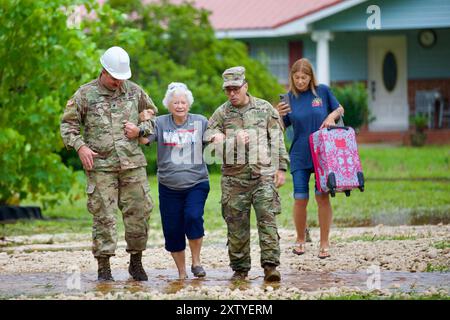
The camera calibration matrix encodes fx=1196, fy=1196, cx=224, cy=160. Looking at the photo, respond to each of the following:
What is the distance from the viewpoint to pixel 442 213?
17.4 m

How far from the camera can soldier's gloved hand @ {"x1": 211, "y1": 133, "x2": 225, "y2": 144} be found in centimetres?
1085

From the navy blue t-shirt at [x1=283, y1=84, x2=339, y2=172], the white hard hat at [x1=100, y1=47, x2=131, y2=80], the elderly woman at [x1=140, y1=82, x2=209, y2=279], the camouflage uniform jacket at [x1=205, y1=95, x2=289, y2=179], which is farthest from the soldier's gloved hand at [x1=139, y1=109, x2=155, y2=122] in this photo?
the navy blue t-shirt at [x1=283, y1=84, x2=339, y2=172]

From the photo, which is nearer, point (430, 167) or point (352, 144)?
point (352, 144)

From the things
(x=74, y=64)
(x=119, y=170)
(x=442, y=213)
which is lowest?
(x=442, y=213)

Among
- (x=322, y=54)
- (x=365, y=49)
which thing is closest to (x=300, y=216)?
(x=322, y=54)

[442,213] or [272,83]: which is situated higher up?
[272,83]

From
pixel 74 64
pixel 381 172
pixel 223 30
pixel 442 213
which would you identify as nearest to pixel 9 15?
pixel 74 64

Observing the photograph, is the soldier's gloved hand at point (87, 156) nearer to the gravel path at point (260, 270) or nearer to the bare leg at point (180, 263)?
the gravel path at point (260, 270)

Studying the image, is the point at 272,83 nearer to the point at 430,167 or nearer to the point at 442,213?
the point at 430,167

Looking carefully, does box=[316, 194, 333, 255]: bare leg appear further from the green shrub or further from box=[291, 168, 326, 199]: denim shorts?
the green shrub

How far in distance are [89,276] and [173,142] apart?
155 cm

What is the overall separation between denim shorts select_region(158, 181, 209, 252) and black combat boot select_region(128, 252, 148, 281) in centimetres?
32
